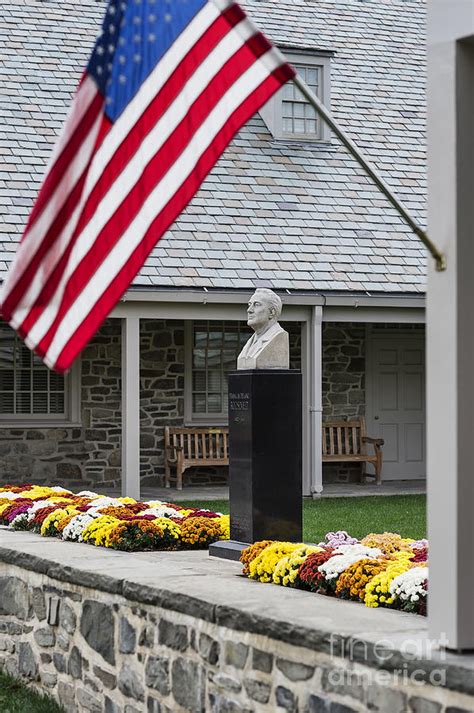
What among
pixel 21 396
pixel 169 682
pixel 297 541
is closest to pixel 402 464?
pixel 21 396

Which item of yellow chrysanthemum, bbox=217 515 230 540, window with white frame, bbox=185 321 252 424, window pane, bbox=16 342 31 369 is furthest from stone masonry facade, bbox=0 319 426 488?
yellow chrysanthemum, bbox=217 515 230 540

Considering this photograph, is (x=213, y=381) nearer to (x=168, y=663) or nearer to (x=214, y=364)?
(x=214, y=364)

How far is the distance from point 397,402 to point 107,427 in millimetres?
4589

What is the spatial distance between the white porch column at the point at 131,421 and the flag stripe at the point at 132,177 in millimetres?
10353

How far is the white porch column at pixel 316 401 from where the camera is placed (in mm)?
16625

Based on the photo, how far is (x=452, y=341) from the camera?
464 centimetres

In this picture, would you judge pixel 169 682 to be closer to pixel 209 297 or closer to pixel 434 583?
pixel 434 583

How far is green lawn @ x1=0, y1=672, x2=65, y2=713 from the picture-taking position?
23.7ft

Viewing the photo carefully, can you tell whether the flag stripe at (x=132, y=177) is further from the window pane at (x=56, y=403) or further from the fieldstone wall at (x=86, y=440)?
the window pane at (x=56, y=403)

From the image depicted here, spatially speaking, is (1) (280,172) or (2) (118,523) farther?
(1) (280,172)

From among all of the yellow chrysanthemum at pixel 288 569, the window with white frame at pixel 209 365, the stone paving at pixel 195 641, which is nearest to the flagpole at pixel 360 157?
the stone paving at pixel 195 641

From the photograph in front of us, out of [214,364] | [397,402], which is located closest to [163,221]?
[214,364]

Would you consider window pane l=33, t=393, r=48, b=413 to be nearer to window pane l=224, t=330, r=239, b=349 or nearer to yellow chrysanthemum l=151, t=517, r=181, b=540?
window pane l=224, t=330, r=239, b=349

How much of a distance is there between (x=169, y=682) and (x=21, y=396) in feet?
39.3
